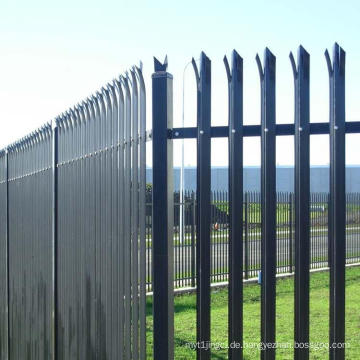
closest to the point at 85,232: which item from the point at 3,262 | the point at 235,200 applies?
the point at 235,200

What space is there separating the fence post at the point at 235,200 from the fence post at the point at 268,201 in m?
0.10

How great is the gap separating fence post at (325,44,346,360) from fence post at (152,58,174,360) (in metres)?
0.72

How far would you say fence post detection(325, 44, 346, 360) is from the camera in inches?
90.4

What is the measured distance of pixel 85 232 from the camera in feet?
12.4

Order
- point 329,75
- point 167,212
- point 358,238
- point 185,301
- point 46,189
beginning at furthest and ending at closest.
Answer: point 358,238, point 185,301, point 46,189, point 167,212, point 329,75

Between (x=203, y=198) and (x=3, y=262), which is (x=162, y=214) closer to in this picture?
(x=203, y=198)

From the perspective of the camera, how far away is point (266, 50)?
A: 2.38 m

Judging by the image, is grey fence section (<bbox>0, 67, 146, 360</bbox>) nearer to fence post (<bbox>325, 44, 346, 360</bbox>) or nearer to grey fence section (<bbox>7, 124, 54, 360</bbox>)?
grey fence section (<bbox>7, 124, 54, 360</bbox>)

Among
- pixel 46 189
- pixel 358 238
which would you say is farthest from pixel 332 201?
pixel 358 238

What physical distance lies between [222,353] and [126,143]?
16.3 feet

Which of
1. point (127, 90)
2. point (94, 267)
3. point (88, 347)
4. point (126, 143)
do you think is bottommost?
point (88, 347)

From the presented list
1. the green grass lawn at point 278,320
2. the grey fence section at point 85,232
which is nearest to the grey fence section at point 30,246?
the grey fence section at point 85,232

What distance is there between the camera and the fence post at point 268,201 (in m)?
2.39

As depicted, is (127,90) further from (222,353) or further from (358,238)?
(358,238)
